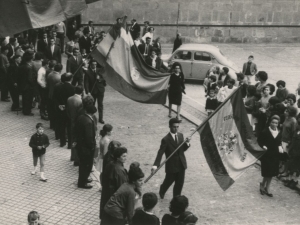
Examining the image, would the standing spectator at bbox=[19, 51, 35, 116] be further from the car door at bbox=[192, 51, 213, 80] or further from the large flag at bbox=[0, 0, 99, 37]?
the large flag at bbox=[0, 0, 99, 37]

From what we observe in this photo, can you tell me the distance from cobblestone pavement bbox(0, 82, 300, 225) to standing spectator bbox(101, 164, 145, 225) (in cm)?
195

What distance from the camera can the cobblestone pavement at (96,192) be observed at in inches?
387

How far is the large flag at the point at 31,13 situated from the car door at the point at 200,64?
45.7 ft

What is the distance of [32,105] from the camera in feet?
52.0

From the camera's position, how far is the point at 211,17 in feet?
91.0

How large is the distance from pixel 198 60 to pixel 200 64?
23cm

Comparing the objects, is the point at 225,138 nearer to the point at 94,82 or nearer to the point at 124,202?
the point at 124,202

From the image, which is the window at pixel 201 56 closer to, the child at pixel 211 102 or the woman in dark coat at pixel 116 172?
the child at pixel 211 102

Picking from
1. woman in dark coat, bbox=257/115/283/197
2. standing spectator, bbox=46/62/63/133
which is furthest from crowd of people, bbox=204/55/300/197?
standing spectator, bbox=46/62/63/133

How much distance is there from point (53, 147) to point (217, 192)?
4136 millimetres

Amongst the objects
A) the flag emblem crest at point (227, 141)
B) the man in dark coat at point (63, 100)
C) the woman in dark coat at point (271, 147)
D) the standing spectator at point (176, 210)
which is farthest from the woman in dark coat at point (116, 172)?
the man in dark coat at point (63, 100)

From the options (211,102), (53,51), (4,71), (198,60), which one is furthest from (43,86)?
(198,60)

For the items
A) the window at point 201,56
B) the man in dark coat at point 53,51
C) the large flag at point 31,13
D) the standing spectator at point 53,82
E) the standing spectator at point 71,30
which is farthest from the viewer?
the standing spectator at point 71,30

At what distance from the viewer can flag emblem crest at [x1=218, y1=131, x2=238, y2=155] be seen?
9.44m
